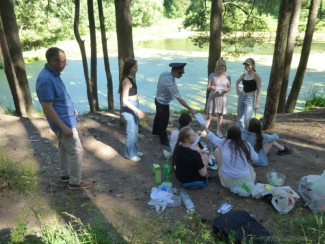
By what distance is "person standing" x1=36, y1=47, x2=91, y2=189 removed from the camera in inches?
84.1

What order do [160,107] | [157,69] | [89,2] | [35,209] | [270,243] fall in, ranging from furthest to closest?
1. [157,69]
2. [89,2]
3. [160,107]
4. [35,209]
5. [270,243]

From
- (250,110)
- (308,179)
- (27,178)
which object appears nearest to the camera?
(308,179)

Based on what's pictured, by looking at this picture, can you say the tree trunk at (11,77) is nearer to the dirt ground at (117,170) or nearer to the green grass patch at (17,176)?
the dirt ground at (117,170)

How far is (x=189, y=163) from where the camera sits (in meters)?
2.70

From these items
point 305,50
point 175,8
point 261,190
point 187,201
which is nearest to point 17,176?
point 187,201

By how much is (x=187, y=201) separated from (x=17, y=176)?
1747 mm

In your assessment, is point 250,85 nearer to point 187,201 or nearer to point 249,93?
point 249,93

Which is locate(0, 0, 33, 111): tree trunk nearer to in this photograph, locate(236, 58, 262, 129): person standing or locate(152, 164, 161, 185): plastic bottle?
locate(152, 164, 161, 185): plastic bottle

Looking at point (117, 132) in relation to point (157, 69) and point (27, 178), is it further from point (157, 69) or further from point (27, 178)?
point (157, 69)

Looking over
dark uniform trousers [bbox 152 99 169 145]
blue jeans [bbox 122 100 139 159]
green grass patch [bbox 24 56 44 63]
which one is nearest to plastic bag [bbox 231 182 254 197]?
blue jeans [bbox 122 100 139 159]

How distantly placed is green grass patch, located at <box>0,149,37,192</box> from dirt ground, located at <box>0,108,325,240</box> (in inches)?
3.1

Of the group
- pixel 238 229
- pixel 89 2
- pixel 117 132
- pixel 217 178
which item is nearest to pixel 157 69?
pixel 89 2

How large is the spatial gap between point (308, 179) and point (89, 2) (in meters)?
6.83

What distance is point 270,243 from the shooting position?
6.00 ft
